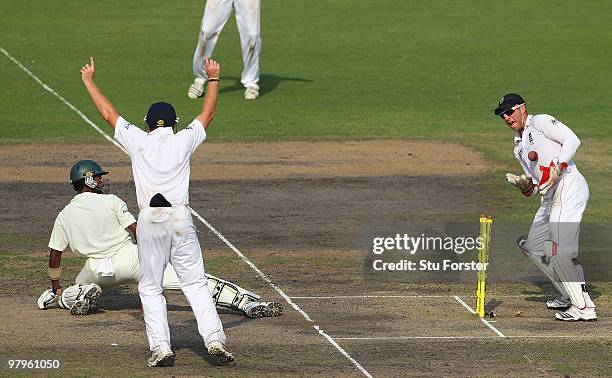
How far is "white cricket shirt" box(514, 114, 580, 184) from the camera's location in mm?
13781

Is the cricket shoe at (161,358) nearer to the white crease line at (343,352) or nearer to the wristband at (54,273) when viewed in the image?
the white crease line at (343,352)

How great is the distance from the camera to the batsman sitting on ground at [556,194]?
1381 centimetres

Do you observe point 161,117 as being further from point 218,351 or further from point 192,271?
point 218,351

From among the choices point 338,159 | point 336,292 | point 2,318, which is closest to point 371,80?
point 338,159

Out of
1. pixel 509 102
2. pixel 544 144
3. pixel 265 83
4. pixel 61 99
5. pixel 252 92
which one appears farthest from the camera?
pixel 265 83

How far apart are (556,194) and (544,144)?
56cm

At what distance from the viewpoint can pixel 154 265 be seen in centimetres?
1196

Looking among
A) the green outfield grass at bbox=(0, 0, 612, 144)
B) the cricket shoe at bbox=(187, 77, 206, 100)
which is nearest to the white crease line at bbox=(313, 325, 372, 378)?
the green outfield grass at bbox=(0, 0, 612, 144)

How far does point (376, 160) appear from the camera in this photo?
2267 centimetres

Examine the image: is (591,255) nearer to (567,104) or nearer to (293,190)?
(293,190)

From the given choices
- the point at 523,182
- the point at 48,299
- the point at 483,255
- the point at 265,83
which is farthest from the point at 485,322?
the point at 265,83

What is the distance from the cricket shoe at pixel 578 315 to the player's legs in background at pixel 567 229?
0.12m

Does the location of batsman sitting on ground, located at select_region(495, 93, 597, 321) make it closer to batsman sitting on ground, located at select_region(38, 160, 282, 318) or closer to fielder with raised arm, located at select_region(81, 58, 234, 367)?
batsman sitting on ground, located at select_region(38, 160, 282, 318)

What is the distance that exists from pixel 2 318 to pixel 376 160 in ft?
33.0
